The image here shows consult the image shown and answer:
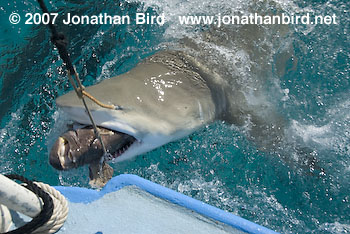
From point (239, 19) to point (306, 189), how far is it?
4.06ft

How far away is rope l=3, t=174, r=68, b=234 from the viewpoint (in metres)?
1.27

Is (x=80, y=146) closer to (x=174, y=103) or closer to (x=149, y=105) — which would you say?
(x=149, y=105)

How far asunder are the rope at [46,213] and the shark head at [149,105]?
1.38 feet

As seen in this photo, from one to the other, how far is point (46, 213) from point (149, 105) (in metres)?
0.76

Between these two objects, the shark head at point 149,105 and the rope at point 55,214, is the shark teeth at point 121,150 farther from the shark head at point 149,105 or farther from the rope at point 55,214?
the rope at point 55,214

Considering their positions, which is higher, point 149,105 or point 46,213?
point 149,105

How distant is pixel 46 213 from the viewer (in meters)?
1.31

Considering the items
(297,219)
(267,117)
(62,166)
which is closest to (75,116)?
(62,166)

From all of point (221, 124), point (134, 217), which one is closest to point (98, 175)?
point (134, 217)

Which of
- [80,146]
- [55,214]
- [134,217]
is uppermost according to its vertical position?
[80,146]

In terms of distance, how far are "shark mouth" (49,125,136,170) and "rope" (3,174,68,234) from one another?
24 cm

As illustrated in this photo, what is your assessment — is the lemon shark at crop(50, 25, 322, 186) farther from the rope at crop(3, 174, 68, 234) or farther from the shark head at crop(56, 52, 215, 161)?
the rope at crop(3, 174, 68, 234)

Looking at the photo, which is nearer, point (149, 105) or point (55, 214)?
point (55, 214)

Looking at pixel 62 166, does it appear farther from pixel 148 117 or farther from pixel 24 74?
pixel 24 74
